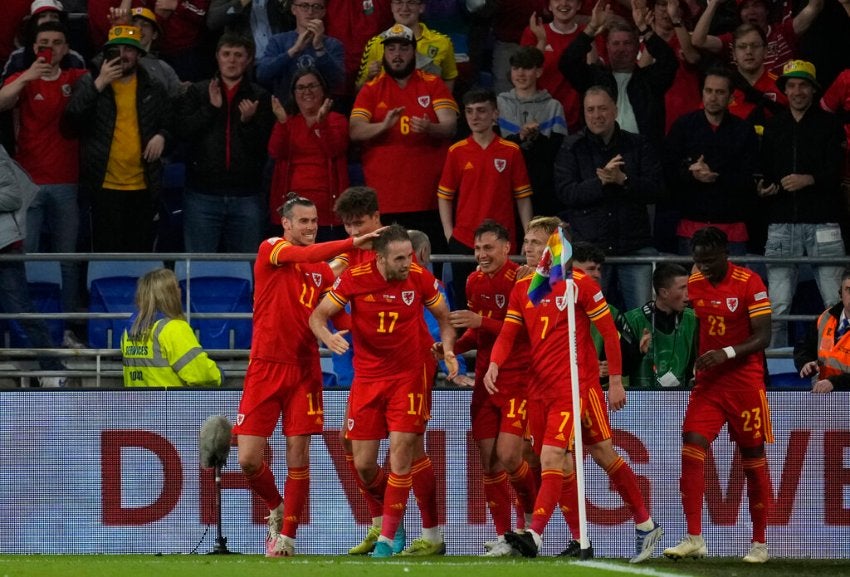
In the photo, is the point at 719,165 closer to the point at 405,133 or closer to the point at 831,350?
the point at 831,350

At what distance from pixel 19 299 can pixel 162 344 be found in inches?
73.4

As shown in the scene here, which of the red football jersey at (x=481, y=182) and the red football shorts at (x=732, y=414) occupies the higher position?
the red football jersey at (x=481, y=182)

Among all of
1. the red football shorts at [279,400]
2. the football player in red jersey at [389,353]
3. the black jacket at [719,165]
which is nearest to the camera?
the football player in red jersey at [389,353]

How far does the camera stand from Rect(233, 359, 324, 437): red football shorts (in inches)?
458

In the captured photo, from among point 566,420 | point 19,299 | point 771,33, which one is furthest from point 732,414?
point 19,299

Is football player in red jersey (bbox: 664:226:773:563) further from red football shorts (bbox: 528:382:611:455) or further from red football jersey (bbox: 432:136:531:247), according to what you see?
red football jersey (bbox: 432:136:531:247)

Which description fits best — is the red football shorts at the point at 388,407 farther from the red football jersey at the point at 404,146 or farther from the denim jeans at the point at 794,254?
the denim jeans at the point at 794,254

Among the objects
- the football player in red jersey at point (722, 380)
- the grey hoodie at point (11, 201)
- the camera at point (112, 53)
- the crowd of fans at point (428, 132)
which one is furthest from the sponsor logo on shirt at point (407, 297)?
the camera at point (112, 53)

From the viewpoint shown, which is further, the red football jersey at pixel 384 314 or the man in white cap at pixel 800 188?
the man in white cap at pixel 800 188

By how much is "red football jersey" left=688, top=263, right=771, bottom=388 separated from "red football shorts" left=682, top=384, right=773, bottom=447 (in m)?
0.07

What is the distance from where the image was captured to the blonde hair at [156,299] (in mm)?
12781

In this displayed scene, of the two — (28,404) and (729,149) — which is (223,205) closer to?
(28,404)

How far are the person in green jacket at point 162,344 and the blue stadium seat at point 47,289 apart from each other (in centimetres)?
210

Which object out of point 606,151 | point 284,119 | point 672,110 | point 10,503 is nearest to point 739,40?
point 672,110
